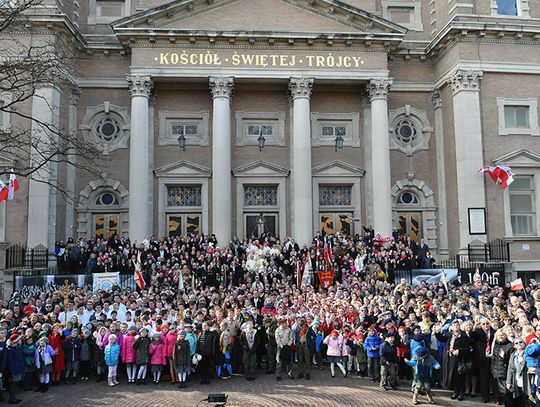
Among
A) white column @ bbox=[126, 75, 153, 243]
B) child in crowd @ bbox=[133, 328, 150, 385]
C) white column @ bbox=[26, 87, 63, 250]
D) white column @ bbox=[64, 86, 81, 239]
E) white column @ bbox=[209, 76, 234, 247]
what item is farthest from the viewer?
white column @ bbox=[64, 86, 81, 239]

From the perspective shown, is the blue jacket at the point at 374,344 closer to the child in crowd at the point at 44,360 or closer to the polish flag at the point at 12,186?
the child in crowd at the point at 44,360

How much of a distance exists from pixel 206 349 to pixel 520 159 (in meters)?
20.4

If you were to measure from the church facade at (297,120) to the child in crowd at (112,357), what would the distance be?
40.3 feet

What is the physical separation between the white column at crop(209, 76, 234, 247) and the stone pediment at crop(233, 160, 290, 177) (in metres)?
1.77

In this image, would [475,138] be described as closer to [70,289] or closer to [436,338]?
[436,338]

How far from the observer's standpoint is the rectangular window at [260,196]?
29219 millimetres

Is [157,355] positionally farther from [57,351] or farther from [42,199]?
[42,199]

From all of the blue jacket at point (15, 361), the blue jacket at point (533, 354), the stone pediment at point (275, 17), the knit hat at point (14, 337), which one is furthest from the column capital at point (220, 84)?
the blue jacket at point (533, 354)

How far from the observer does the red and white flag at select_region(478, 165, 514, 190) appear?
26.3 metres

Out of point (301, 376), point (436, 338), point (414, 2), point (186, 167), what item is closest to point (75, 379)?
point (301, 376)

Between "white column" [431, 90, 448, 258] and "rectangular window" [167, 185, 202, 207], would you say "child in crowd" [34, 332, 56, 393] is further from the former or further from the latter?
"white column" [431, 90, 448, 258]

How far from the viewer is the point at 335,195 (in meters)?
29.7

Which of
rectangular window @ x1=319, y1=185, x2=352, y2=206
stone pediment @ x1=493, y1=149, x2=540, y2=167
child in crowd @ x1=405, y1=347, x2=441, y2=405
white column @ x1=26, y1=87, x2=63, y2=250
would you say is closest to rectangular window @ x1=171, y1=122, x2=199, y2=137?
white column @ x1=26, y1=87, x2=63, y2=250

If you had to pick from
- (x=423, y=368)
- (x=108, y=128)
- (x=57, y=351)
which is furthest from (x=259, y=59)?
(x=423, y=368)
